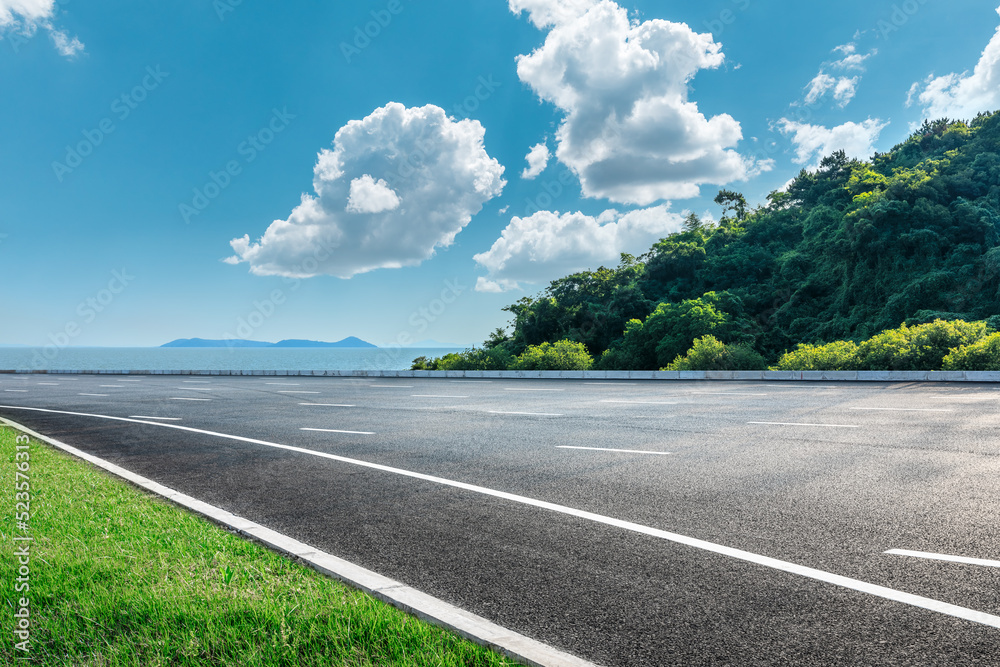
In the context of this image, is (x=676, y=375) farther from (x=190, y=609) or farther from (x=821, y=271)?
(x=821, y=271)

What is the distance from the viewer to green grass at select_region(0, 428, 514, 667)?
297 cm

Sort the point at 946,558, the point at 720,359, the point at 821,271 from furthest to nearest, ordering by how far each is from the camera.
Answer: the point at 821,271, the point at 720,359, the point at 946,558

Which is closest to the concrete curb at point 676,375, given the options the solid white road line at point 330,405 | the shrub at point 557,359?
the shrub at point 557,359

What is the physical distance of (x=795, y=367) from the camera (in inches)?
1064

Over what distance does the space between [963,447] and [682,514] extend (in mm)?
5039

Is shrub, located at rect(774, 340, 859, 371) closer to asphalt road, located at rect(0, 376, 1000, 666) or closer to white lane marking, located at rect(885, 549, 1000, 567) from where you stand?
asphalt road, located at rect(0, 376, 1000, 666)

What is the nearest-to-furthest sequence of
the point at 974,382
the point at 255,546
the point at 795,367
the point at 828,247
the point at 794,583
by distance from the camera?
the point at 794,583, the point at 255,546, the point at 974,382, the point at 795,367, the point at 828,247

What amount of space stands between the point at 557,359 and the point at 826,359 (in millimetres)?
13536

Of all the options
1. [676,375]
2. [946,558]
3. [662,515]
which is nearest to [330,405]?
[662,515]

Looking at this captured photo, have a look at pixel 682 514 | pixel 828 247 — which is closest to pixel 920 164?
pixel 828 247

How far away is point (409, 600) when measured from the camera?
11.6 feet

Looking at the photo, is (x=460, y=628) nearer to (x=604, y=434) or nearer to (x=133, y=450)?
(x=604, y=434)

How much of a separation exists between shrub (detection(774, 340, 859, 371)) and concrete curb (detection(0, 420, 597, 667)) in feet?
83.4

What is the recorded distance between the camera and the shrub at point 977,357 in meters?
20.8
